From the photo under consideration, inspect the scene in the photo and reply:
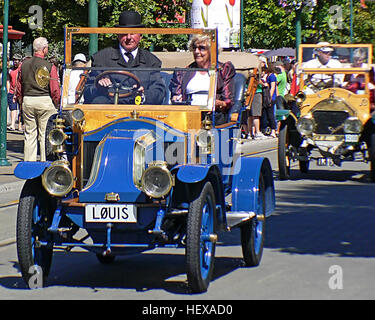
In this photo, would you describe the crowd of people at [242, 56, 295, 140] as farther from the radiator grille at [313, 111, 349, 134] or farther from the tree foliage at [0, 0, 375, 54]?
the radiator grille at [313, 111, 349, 134]

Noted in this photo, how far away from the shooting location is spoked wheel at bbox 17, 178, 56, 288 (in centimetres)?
698

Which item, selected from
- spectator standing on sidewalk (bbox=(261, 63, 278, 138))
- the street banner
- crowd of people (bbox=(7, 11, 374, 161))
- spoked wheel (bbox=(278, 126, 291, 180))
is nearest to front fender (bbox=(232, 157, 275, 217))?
crowd of people (bbox=(7, 11, 374, 161))

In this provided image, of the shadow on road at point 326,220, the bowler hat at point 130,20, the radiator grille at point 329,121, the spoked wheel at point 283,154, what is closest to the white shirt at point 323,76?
the radiator grille at point 329,121

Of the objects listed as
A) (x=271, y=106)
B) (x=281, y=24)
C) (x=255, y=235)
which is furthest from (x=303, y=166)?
(x=281, y=24)

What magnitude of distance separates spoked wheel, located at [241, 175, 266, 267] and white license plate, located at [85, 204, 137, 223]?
1.36m

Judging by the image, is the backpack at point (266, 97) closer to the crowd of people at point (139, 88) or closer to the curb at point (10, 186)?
the crowd of people at point (139, 88)

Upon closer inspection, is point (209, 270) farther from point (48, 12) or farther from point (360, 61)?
point (48, 12)

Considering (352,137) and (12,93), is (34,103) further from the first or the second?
(12,93)

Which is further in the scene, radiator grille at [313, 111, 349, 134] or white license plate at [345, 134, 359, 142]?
radiator grille at [313, 111, 349, 134]

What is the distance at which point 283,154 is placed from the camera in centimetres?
1520

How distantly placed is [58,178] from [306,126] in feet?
28.2

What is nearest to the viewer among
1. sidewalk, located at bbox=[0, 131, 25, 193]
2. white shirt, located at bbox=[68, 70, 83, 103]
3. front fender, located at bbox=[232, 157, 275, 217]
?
front fender, located at bbox=[232, 157, 275, 217]

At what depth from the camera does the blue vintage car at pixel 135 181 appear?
22.6 feet
